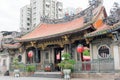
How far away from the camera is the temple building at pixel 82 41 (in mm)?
13062

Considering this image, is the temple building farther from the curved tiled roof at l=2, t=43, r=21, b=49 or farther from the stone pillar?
the curved tiled roof at l=2, t=43, r=21, b=49

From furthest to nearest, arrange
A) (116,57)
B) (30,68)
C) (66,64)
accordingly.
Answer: (30,68)
(66,64)
(116,57)

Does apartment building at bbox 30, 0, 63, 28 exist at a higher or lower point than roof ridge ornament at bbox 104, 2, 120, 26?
higher

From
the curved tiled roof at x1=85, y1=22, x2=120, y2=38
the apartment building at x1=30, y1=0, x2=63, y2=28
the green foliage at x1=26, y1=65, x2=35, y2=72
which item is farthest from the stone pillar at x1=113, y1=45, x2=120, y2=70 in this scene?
the apartment building at x1=30, y1=0, x2=63, y2=28

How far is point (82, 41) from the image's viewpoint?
16.5 metres

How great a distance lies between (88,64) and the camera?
1444 cm

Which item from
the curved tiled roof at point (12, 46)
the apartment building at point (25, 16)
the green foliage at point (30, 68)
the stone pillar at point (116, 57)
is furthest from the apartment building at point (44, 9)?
the stone pillar at point (116, 57)

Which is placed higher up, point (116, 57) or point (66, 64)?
point (116, 57)

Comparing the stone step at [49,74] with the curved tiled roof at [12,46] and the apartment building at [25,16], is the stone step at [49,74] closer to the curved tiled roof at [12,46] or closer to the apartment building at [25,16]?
the curved tiled roof at [12,46]

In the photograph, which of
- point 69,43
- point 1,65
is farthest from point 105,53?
point 1,65

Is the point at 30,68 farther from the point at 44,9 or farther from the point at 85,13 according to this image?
the point at 44,9

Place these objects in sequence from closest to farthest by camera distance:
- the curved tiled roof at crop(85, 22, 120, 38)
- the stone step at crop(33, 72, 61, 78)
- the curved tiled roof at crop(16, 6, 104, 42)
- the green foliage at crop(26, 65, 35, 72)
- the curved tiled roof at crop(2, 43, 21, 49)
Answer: the curved tiled roof at crop(85, 22, 120, 38) < the curved tiled roof at crop(16, 6, 104, 42) < the stone step at crop(33, 72, 61, 78) < the green foliage at crop(26, 65, 35, 72) < the curved tiled roof at crop(2, 43, 21, 49)

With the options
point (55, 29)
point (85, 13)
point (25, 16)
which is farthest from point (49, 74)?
point (25, 16)

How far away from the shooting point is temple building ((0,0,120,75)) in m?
13.1
